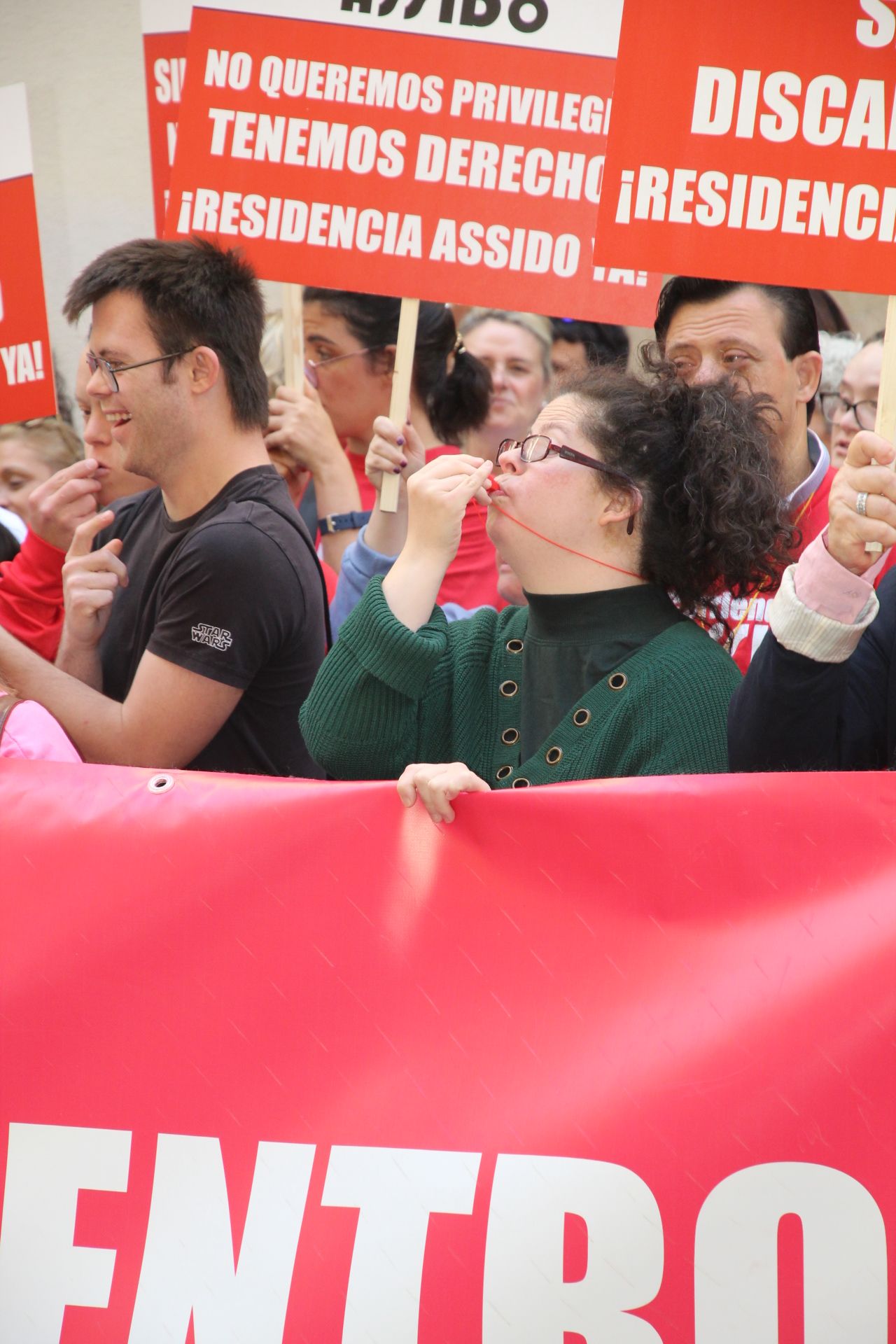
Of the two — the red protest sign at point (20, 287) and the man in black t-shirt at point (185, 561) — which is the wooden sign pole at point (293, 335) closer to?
the man in black t-shirt at point (185, 561)

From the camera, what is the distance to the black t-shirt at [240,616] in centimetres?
288

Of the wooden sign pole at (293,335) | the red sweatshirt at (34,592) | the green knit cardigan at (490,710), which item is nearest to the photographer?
the green knit cardigan at (490,710)

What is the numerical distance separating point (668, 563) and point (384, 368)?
1937mm

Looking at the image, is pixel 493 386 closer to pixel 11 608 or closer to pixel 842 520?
pixel 11 608

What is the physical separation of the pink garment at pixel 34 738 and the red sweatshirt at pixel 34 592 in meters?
0.90

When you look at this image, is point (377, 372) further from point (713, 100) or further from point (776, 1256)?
point (776, 1256)

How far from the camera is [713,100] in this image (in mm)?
3016

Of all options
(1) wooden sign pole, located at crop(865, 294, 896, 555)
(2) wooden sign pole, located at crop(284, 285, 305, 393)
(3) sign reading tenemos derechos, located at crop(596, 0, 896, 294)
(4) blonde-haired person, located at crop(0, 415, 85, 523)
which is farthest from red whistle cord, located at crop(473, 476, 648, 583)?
(4) blonde-haired person, located at crop(0, 415, 85, 523)

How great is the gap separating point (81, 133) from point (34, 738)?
3777 millimetres

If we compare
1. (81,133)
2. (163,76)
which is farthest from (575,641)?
(81,133)

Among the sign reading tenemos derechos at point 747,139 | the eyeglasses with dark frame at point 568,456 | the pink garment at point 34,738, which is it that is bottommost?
the pink garment at point 34,738

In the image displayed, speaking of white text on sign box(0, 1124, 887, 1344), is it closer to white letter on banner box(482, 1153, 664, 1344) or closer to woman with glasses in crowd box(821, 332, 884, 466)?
white letter on banner box(482, 1153, 664, 1344)

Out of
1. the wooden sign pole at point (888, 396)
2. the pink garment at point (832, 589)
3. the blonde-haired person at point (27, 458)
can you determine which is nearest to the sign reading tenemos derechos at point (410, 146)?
the wooden sign pole at point (888, 396)

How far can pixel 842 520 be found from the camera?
2025mm
